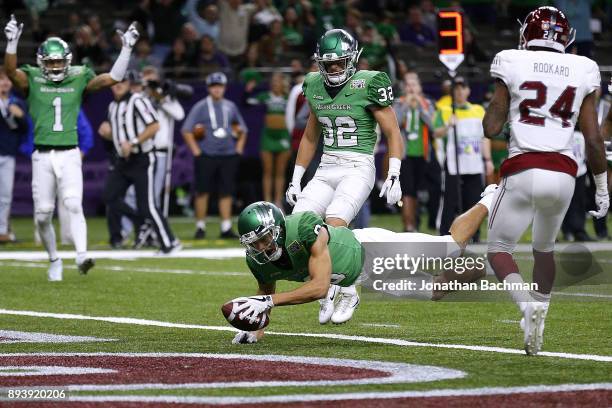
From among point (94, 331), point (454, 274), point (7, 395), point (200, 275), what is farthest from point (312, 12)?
point (7, 395)

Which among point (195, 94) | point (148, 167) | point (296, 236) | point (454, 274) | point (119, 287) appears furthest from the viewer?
point (195, 94)

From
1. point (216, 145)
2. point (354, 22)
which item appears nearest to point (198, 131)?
point (216, 145)

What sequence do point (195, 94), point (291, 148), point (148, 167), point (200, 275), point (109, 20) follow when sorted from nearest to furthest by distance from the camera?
point (200, 275) < point (148, 167) < point (291, 148) < point (195, 94) < point (109, 20)

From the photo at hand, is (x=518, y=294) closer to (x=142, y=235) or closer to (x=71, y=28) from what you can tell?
(x=142, y=235)

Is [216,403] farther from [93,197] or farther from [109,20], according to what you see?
[109,20]

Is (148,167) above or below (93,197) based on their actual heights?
above

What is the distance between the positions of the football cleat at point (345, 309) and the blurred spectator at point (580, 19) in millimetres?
13007

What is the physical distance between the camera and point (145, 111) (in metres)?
14.8

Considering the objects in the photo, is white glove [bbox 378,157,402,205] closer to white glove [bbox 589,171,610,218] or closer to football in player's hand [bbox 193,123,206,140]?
white glove [bbox 589,171,610,218]

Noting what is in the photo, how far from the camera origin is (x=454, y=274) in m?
10.3

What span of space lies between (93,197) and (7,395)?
1493 centimetres

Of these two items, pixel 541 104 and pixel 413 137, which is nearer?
pixel 541 104

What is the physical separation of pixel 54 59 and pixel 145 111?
10.4ft

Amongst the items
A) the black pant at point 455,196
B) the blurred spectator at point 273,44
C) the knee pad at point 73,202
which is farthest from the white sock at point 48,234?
the blurred spectator at point 273,44
